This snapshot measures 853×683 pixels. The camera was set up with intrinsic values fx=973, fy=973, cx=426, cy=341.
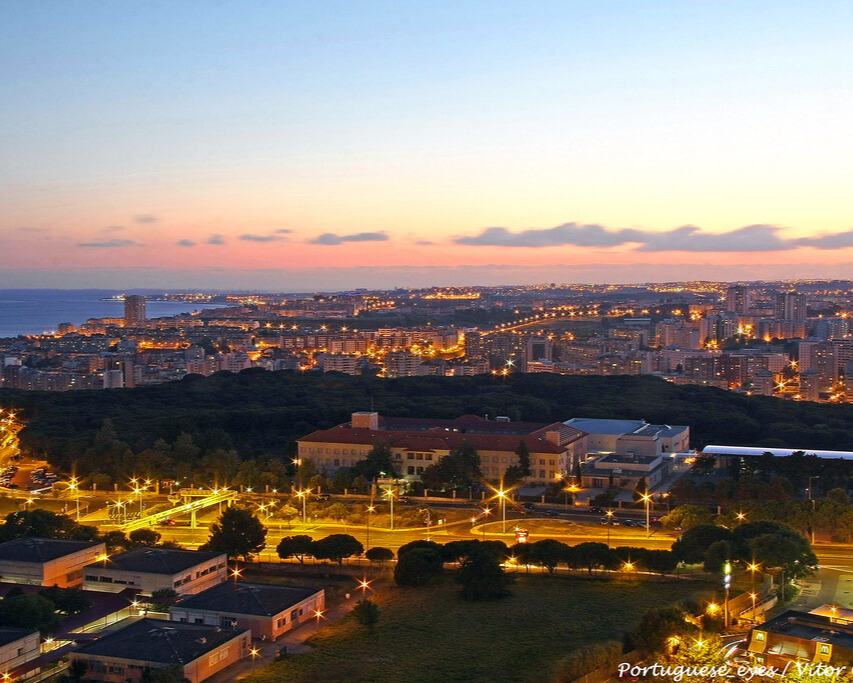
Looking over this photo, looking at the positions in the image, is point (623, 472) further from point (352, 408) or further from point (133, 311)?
point (133, 311)

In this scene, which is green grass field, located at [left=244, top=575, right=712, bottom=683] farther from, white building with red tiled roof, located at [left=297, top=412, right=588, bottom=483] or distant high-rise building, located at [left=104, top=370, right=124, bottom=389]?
distant high-rise building, located at [left=104, top=370, right=124, bottom=389]

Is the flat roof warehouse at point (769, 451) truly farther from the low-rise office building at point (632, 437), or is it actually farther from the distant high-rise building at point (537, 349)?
the distant high-rise building at point (537, 349)

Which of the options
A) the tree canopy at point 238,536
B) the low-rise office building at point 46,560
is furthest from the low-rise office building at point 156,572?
the tree canopy at point 238,536

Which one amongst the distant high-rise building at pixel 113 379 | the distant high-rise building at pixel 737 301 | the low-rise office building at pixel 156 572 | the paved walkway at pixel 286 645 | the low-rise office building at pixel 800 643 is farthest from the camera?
the distant high-rise building at pixel 737 301

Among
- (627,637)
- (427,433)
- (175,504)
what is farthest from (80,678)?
(427,433)

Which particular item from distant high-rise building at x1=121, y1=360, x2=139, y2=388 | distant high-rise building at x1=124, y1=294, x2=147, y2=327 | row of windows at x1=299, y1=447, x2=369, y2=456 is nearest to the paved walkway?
row of windows at x1=299, y1=447, x2=369, y2=456

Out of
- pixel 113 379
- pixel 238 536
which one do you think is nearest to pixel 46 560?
pixel 238 536

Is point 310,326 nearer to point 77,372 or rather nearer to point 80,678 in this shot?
point 77,372
